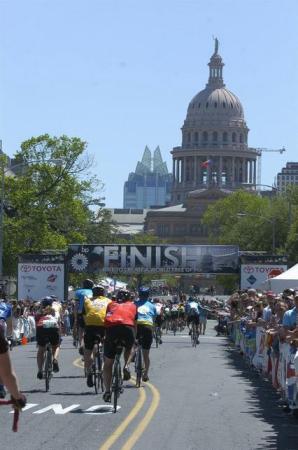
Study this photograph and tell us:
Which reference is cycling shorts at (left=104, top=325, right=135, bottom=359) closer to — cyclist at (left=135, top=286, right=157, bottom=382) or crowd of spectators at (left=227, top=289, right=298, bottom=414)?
crowd of spectators at (left=227, top=289, right=298, bottom=414)

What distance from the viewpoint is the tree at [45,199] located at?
70.6 m

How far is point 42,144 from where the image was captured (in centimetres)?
7581

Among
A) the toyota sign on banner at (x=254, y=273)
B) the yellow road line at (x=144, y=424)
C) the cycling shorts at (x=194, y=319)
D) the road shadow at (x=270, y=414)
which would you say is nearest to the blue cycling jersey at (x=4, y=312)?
the yellow road line at (x=144, y=424)

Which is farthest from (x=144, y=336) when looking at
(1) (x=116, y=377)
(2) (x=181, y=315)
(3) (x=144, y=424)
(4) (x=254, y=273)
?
(2) (x=181, y=315)

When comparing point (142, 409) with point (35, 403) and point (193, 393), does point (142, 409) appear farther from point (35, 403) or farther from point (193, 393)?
point (193, 393)

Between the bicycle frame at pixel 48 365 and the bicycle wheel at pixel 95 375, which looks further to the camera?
the bicycle frame at pixel 48 365

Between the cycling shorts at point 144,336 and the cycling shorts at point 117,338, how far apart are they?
3.78 meters

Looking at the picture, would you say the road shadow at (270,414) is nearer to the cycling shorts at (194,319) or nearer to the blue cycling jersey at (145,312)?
the blue cycling jersey at (145,312)

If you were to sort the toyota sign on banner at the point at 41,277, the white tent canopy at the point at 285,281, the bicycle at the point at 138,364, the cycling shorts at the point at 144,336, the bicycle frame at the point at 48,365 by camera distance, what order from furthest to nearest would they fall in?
the toyota sign on banner at the point at 41,277 → the white tent canopy at the point at 285,281 → the cycling shorts at the point at 144,336 → the bicycle at the point at 138,364 → the bicycle frame at the point at 48,365

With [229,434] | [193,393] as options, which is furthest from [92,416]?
[193,393]

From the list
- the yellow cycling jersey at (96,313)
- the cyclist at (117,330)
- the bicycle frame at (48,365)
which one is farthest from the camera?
the yellow cycling jersey at (96,313)

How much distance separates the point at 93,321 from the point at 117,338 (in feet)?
8.73

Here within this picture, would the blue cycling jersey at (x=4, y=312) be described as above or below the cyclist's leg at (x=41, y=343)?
above

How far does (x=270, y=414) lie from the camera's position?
62.8 feet
